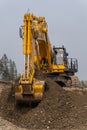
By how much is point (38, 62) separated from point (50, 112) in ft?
22.2

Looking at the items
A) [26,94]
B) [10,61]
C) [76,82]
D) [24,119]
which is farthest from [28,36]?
[10,61]

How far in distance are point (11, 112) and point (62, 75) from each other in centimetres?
763

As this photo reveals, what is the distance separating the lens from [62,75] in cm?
2497

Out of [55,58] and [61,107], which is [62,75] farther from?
[61,107]

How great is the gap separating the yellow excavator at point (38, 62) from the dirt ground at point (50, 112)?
64cm

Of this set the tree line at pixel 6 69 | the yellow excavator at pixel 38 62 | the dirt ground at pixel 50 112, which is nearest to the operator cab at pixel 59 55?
the yellow excavator at pixel 38 62

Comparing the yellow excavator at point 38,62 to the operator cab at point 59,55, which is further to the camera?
the operator cab at point 59,55

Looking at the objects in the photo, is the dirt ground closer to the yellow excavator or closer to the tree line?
the yellow excavator

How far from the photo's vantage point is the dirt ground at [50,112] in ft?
50.7

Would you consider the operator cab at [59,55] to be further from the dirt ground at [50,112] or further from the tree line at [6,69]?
the tree line at [6,69]

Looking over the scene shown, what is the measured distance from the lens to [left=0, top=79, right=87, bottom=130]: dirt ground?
15460mm

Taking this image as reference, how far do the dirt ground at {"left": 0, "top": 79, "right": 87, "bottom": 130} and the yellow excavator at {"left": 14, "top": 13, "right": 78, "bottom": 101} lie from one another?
64 centimetres

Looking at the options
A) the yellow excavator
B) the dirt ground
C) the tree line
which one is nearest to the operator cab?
the yellow excavator

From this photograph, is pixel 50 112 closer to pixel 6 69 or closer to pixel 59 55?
pixel 59 55
